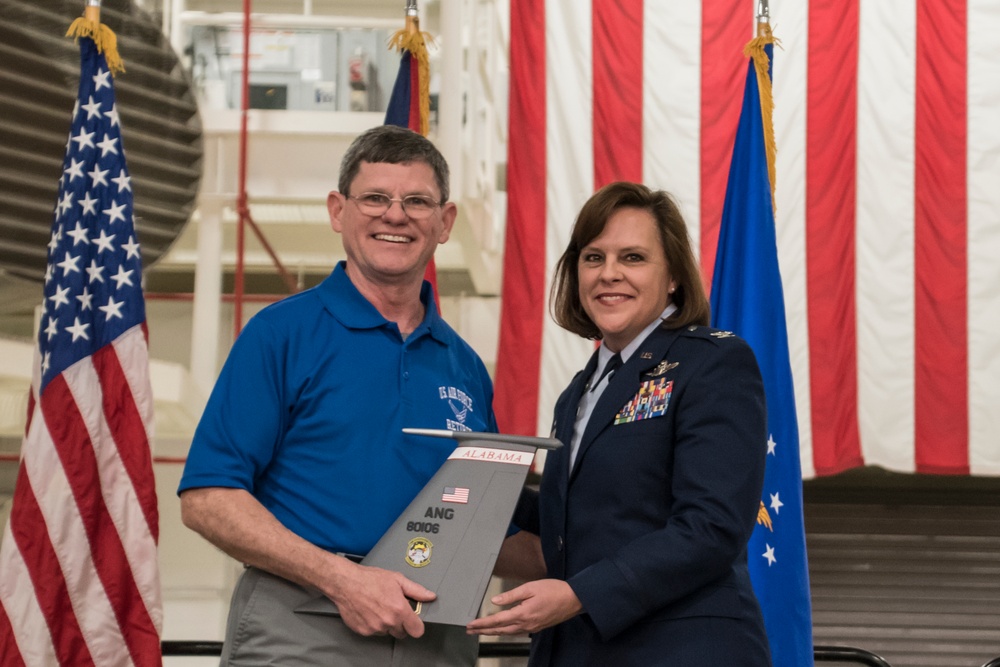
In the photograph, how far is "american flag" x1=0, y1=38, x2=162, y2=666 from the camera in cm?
306

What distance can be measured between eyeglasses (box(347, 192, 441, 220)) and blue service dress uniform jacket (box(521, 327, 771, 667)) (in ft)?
1.57

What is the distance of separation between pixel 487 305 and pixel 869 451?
9.45 feet

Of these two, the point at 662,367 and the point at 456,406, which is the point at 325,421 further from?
the point at 662,367

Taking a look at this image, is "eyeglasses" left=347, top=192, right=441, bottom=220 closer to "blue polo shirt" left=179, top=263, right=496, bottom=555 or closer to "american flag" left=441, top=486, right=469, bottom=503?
"blue polo shirt" left=179, top=263, right=496, bottom=555

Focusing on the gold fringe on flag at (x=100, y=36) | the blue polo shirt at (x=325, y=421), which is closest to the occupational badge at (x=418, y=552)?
the blue polo shirt at (x=325, y=421)

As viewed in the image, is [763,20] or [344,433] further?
[763,20]

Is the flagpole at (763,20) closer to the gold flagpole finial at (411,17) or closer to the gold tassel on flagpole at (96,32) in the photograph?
the gold flagpole finial at (411,17)

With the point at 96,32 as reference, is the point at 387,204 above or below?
below

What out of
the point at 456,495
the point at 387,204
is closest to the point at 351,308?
the point at 387,204

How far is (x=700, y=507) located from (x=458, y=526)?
38cm

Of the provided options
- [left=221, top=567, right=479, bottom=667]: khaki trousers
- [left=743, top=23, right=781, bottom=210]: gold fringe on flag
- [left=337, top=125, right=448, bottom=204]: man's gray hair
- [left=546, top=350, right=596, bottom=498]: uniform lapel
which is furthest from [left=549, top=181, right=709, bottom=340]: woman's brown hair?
[left=743, top=23, right=781, bottom=210]: gold fringe on flag

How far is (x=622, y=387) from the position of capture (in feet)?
5.98

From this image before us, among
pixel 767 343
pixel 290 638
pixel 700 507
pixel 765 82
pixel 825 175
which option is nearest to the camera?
pixel 700 507

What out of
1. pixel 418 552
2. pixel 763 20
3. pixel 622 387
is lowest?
pixel 418 552
